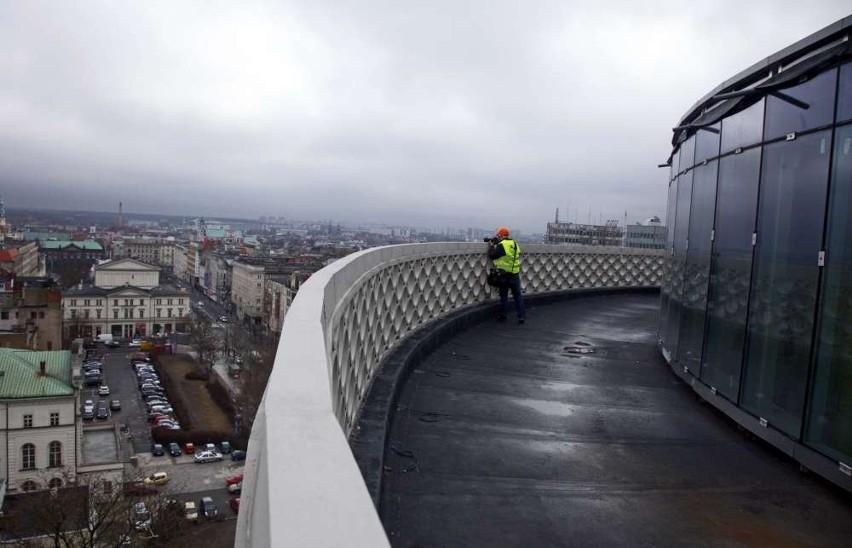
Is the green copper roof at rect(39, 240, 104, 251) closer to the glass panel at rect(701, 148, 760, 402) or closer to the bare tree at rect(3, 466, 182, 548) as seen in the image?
the bare tree at rect(3, 466, 182, 548)

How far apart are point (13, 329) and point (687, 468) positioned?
5665 cm

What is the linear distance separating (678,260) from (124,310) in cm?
7566

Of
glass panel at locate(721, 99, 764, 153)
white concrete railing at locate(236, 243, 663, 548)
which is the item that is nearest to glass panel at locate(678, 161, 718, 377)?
glass panel at locate(721, 99, 764, 153)

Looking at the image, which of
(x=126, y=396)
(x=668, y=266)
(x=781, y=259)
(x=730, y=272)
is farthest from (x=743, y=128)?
(x=126, y=396)

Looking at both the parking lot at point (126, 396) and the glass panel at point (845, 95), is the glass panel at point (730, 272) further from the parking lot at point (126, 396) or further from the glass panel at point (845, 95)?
the parking lot at point (126, 396)

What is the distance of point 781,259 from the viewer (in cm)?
520

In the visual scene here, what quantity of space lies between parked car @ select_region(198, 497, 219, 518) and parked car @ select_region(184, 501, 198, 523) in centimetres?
25

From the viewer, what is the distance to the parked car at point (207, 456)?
3303cm

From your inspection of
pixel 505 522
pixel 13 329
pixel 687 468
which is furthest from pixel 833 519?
pixel 13 329

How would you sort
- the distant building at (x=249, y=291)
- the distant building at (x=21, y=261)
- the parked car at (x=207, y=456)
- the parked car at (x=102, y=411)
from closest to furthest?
the parked car at (x=207, y=456)
the parked car at (x=102, y=411)
the distant building at (x=249, y=291)
the distant building at (x=21, y=261)

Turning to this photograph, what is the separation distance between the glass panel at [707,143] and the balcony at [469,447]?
259 centimetres

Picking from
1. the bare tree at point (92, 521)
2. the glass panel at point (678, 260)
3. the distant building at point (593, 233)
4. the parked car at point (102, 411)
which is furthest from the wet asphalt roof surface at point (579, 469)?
the distant building at point (593, 233)

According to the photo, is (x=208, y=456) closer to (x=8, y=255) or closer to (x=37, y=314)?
(x=37, y=314)

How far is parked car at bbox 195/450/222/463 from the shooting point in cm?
3303
